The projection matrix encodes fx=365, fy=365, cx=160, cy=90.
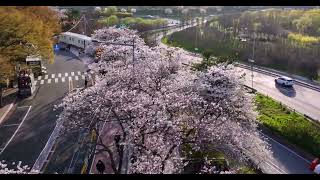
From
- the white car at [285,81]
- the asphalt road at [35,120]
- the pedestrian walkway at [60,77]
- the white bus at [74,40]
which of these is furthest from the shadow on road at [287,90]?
the white bus at [74,40]

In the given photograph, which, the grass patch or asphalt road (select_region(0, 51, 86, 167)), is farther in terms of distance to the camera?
asphalt road (select_region(0, 51, 86, 167))

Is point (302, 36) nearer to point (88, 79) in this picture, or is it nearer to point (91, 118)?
point (88, 79)

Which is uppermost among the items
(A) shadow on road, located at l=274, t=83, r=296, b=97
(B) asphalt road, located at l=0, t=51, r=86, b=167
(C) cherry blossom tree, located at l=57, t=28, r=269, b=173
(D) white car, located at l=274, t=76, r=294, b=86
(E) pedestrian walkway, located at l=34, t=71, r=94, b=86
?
(C) cherry blossom tree, located at l=57, t=28, r=269, b=173

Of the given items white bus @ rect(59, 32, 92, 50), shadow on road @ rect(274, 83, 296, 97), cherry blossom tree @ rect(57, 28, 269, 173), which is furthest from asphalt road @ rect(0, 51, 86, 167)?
shadow on road @ rect(274, 83, 296, 97)

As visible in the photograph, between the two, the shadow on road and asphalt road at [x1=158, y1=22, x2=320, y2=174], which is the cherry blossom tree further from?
the shadow on road

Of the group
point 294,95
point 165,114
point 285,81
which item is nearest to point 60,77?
point 285,81

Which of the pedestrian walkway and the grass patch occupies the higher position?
the pedestrian walkway

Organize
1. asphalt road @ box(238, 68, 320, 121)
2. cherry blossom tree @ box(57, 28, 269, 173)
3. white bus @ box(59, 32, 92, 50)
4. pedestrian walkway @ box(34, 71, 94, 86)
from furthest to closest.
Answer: white bus @ box(59, 32, 92, 50) → pedestrian walkway @ box(34, 71, 94, 86) → asphalt road @ box(238, 68, 320, 121) → cherry blossom tree @ box(57, 28, 269, 173)

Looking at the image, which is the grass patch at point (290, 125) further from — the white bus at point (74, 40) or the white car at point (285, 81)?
the white bus at point (74, 40)
